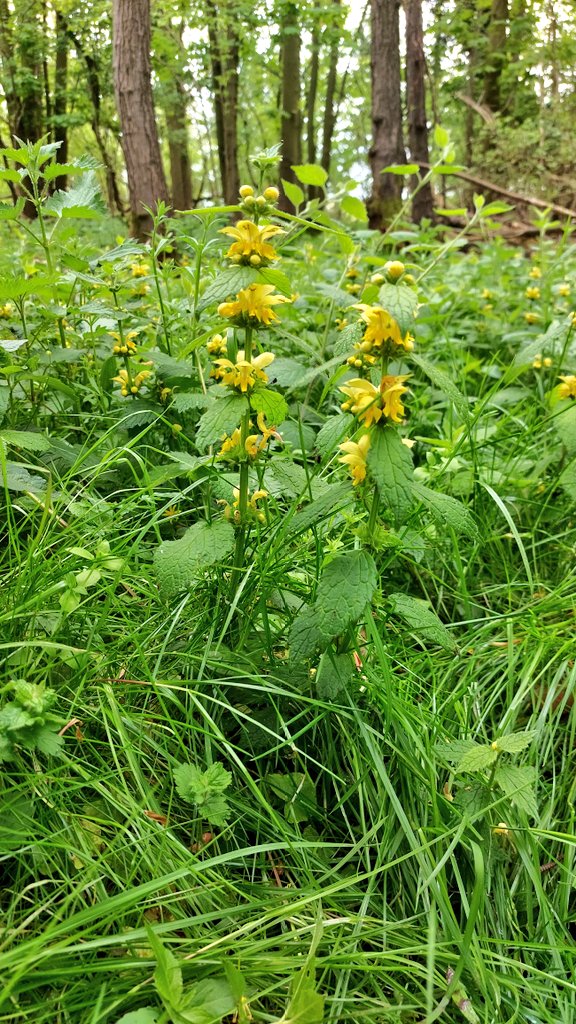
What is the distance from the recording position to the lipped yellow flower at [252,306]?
1.07 m

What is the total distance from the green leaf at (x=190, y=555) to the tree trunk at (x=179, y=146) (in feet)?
36.1

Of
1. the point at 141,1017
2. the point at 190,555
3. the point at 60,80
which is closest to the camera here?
the point at 141,1017

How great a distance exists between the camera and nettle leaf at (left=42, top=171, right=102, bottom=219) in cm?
166

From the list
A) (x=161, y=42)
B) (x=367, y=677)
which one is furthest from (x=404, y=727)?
(x=161, y=42)

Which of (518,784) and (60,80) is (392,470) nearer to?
(518,784)

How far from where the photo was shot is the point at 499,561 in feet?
5.86

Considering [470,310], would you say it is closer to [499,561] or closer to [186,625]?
[499,561]

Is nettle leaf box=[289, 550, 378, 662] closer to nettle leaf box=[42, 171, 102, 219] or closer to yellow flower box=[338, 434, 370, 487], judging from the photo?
yellow flower box=[338, 434, 370, 487]

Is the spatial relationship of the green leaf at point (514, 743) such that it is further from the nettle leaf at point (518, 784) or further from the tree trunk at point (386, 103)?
the tree trunk at point (386, 103)

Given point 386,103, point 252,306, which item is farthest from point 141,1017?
point 386,103

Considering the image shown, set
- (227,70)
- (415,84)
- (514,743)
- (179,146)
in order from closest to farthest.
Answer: (514,743), (415,84), (227,70), (179,146)

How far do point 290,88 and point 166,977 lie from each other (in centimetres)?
1090

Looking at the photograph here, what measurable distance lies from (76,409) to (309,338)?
95cm

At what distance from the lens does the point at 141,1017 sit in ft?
2.56
